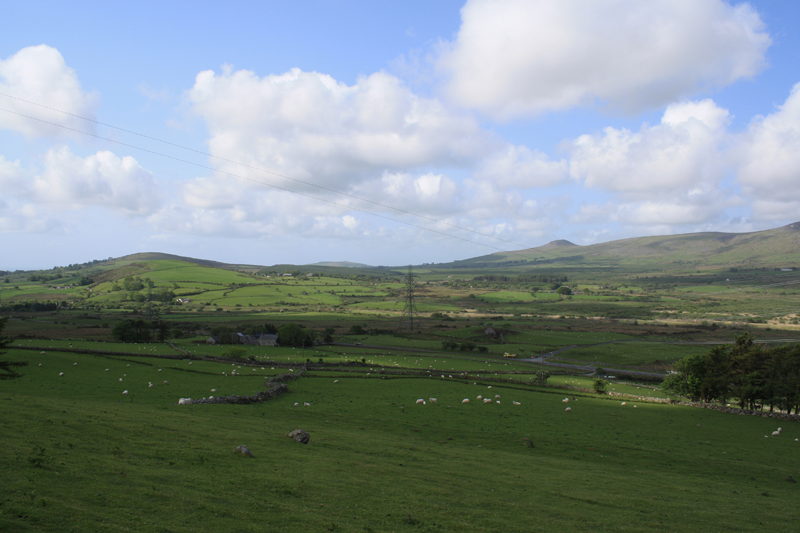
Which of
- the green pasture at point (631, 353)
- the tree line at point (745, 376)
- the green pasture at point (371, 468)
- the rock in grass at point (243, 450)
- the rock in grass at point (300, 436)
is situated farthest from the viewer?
the green pasture at point (631, 353)

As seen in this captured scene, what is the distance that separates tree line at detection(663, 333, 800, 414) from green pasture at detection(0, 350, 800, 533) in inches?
374

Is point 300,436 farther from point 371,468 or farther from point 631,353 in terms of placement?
point 631,353

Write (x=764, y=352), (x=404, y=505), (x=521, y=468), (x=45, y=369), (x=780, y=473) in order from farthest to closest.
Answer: (x=764, y=352)
(x=45, y=369)
(x=780, y=473)
(x=521, y=468)
(x=404, y=505)

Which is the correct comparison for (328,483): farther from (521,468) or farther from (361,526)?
(521,468)

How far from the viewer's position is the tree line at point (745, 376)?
4075cm

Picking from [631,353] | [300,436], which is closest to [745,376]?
[631,353]

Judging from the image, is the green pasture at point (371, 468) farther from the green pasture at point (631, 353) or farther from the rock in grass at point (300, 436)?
the green pasture at point (631, 353)

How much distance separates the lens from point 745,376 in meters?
42.6

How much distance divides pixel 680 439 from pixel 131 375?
4574cm

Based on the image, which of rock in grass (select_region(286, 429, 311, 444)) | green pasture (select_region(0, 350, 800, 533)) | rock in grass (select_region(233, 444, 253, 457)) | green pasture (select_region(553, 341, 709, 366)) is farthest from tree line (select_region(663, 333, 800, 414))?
rock in grass (select_region(233, 444, 253, 457))

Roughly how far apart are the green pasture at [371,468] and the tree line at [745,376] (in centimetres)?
949

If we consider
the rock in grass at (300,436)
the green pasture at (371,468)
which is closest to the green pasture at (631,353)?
the green pasture at (371,468)

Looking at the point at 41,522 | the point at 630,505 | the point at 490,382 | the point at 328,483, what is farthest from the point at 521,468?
the point at 490,382

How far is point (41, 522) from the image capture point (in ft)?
27.7
